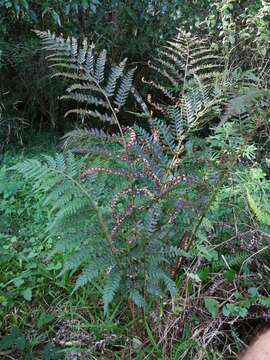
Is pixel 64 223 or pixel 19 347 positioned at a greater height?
pixel 64 223

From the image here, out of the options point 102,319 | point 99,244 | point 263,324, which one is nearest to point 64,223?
point 99,244

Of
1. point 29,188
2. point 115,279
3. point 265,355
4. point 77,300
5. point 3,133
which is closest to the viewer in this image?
point 265,355

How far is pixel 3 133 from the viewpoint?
3.70 metres

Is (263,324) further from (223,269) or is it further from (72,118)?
(72,118)

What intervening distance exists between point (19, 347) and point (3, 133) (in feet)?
6.99

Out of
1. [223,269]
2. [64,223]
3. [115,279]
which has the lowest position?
[223,269]

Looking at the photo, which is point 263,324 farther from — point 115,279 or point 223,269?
point 115,279

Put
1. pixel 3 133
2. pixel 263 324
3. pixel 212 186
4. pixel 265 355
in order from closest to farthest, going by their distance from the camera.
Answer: pixel 265 355 < pixel 212 186 < pixel 263 324 < pixel 3 133

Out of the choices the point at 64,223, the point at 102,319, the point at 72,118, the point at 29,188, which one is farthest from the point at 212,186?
the point at 72,118

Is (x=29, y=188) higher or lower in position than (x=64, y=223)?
lower

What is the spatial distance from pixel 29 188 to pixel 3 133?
788 millimetres

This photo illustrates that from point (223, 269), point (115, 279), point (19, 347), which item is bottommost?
point (19, 347)

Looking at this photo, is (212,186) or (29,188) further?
(29,188)

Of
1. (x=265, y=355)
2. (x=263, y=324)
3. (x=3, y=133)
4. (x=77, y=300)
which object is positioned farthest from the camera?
(x=3, y=133)
